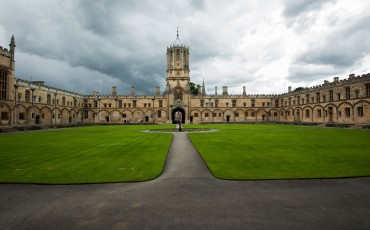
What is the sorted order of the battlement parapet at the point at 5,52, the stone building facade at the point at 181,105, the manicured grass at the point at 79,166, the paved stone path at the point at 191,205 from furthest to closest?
the stone building facade at the point at 181,105 → the battlement parapet at the point at 5,52 → the manicured grass at the point at 79,166 → the paved stone path at the point at 191,205

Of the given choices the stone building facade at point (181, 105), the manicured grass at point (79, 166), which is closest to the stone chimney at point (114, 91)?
the stone building facade at point (181, 105)

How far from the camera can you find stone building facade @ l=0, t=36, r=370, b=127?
146ft

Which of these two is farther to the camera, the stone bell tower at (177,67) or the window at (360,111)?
the stone bell tower at (177,67)

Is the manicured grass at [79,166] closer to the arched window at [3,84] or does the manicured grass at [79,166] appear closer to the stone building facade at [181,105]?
the arched window at [3,84]

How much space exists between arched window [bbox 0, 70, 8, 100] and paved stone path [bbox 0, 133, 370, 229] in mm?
37199

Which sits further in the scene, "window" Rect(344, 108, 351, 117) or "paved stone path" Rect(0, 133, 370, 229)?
→ "window" Rect(344, 108, 351, 117)

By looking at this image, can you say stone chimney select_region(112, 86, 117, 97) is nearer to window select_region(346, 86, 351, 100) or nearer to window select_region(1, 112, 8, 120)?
window select_region(1, 112, 8, 120)

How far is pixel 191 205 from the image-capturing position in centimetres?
597

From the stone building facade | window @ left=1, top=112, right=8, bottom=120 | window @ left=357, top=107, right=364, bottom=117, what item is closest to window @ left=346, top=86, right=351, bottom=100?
the stone building facade

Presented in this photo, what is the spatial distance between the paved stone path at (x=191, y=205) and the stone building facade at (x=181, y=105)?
43142 mm

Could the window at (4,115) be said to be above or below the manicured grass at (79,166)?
above

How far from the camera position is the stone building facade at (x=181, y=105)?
4441cm

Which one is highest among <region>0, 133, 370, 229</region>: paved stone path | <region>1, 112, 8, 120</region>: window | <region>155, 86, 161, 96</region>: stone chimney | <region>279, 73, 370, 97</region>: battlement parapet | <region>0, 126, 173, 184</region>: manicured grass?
<region>155, 86, 161, 96</region>: stone chimney

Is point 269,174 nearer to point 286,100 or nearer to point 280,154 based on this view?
point 280,154
